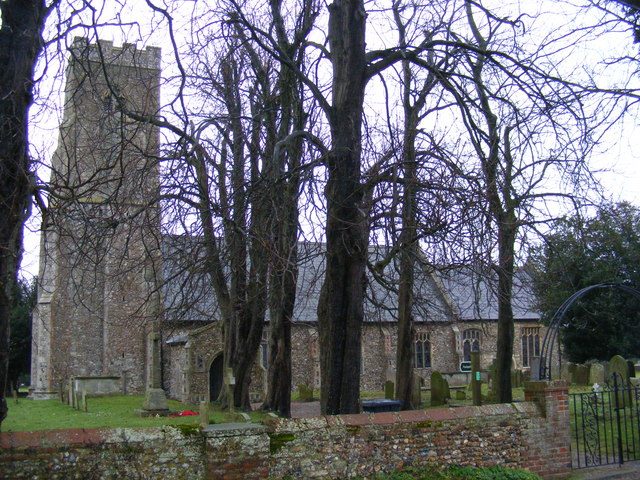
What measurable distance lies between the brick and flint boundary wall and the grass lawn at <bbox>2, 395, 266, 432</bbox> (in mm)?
7349

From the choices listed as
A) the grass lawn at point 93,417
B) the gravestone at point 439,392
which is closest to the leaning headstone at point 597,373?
the gravestone at point 439,392

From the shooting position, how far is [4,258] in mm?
6859

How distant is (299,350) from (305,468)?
27506 mm

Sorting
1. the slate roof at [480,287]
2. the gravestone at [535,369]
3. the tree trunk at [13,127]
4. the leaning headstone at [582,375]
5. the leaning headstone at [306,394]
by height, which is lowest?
the leaning headstone at [306,394]

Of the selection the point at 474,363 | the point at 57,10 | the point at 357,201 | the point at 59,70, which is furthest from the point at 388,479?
the point at 474,363

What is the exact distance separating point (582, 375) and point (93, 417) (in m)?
19.6

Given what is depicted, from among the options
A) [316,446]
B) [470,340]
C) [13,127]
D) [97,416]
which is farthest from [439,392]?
[13,127]

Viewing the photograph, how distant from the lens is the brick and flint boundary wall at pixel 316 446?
6.72 m

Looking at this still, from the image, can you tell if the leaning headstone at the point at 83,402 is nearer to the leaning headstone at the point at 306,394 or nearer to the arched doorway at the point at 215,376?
the arched doorway at the point at 215,376

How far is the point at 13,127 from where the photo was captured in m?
7.06

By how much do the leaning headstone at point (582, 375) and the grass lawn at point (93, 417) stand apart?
16.1 metres

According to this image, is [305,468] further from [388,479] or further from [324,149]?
[324,149]

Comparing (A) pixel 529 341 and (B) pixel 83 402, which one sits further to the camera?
(A) pixel 529 341

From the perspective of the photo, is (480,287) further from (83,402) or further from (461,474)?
(83,402)
